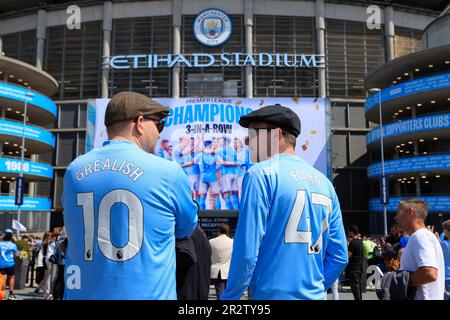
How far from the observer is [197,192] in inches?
1061

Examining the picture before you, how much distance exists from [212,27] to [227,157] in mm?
18223

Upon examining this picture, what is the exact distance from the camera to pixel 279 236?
2.44 meters

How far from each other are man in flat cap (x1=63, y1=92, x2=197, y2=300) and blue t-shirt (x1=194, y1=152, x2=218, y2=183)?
2479 centimetres

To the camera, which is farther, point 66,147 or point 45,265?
point 66,147

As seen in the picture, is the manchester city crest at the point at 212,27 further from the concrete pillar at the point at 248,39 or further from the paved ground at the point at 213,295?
the paved ground at the point at 213,295

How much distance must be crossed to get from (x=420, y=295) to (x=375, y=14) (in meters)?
44.0

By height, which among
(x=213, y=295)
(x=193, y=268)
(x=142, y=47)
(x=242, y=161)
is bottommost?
(x=213, y=295)

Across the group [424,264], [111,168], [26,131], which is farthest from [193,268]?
[26,131]

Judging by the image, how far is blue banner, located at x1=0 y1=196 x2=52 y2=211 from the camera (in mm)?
32312

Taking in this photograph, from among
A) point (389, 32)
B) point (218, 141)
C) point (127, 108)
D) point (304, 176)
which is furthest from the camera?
point (389, 32)

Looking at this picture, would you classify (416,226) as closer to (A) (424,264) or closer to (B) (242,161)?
(A) (424,264)

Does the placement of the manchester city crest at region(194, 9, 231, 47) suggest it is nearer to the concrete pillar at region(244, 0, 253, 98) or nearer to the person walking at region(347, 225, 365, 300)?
the concrete pillar at region(244, 0, 253, 98)

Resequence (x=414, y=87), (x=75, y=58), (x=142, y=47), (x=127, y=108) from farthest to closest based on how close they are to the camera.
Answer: (x=75, y=58)
(x=142, y=47)
(x=414, y=87)
(x=127, y=108)
